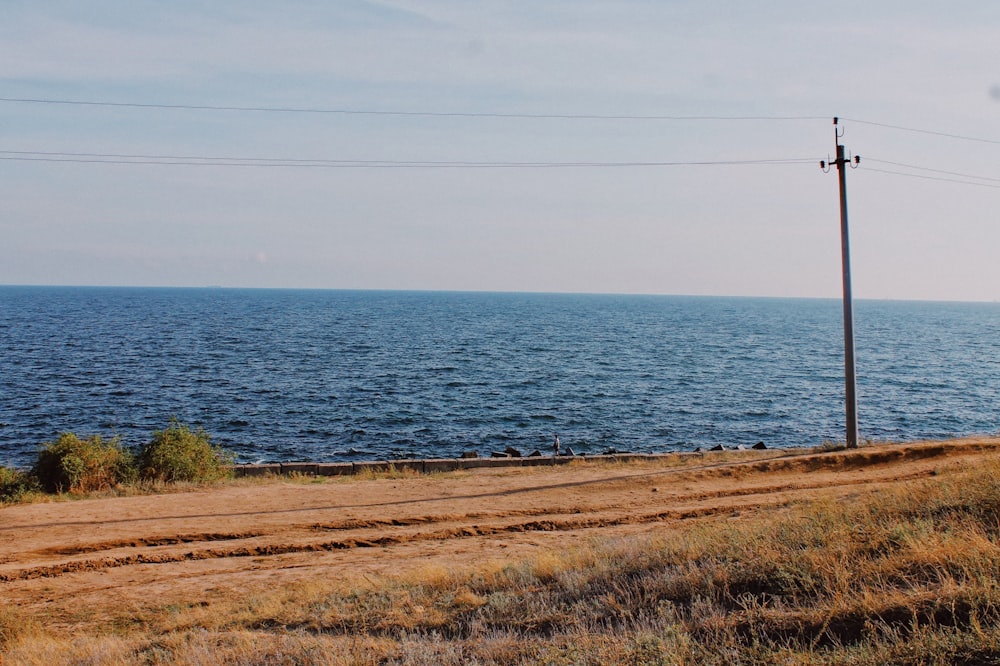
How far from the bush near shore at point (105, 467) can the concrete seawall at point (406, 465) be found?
1364 mm

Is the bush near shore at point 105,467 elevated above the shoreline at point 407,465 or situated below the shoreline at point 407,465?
above

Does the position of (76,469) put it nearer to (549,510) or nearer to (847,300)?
(549,510)

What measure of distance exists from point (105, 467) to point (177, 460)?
183cm

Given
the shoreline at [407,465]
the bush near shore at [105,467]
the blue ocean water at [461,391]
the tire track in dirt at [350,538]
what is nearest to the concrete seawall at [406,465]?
the shoreline at [407,465]

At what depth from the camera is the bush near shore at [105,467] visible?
19.4m

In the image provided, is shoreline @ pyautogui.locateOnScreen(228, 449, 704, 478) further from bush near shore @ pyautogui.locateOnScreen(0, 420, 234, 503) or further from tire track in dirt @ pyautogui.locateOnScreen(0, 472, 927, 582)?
tire track in dirt @ pyautogui.locateOnScreen(0, 472, 927, 582)

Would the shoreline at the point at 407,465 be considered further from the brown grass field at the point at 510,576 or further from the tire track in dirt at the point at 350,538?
the tire track in dirt at the point at 350,538

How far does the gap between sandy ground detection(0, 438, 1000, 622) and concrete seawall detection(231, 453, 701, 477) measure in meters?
1.83

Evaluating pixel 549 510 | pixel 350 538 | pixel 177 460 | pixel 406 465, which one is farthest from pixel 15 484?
pixel 549 510

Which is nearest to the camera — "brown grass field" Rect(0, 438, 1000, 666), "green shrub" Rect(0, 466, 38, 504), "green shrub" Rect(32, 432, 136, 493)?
"brown grass field" Rect(0, 438, 1000, 666)

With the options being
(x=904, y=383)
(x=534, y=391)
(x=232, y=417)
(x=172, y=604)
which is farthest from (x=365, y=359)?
(x=172, y=604)

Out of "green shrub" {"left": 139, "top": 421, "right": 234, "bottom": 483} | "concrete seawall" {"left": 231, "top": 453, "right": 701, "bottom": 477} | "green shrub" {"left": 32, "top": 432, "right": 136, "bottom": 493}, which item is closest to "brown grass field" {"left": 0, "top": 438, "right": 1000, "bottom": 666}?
"green shrub" {"left": 32, "top": 432, "right": 136, "bottom": 493}

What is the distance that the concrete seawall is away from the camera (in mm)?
23000

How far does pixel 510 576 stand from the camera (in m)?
10.0
